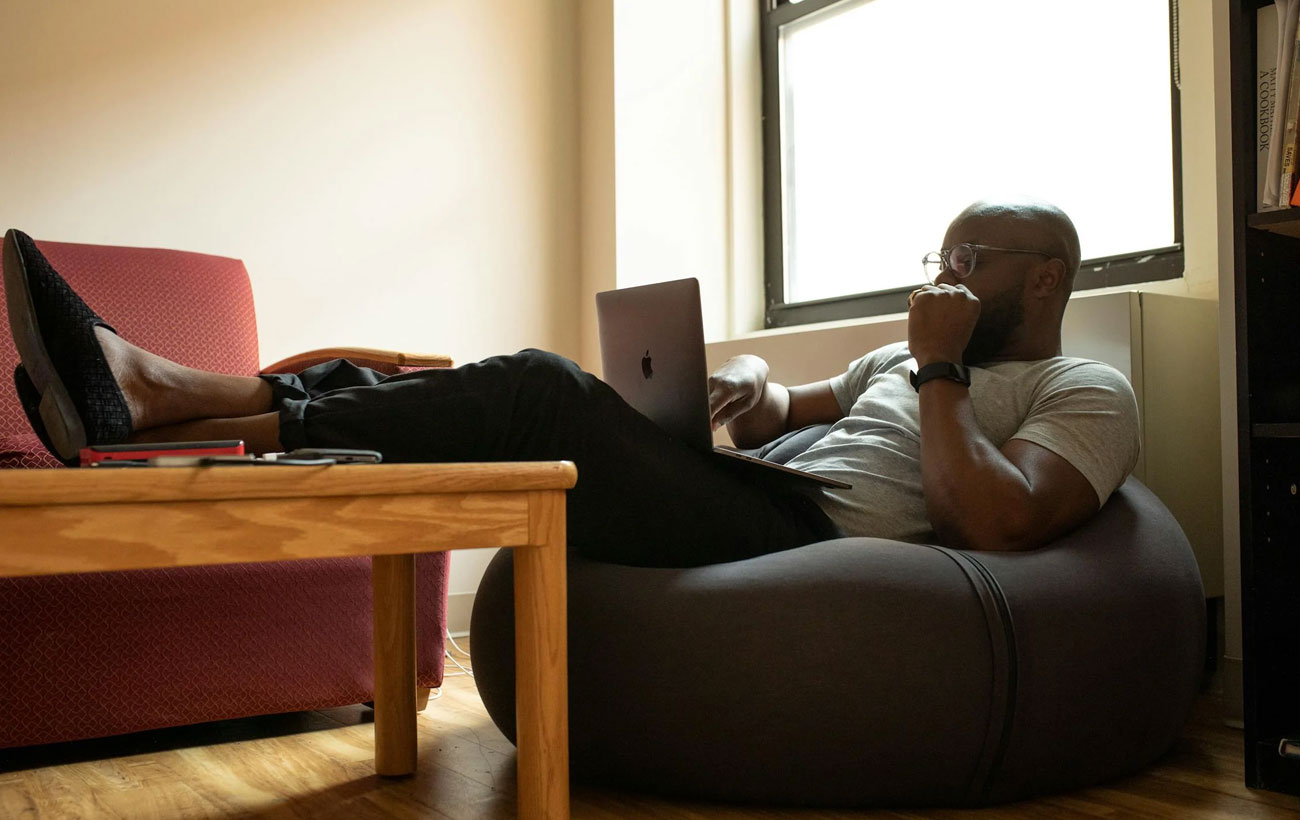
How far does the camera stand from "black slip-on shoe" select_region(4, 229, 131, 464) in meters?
1.18

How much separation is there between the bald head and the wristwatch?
1.01 feet

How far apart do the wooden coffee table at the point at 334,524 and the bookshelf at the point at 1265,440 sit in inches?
39.5

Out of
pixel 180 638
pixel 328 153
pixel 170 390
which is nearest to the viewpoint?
pixel 170 390

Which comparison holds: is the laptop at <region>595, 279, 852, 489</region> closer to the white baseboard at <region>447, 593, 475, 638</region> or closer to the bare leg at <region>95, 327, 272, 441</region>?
the bare leg at <region>95, 327, 272, 441</region>

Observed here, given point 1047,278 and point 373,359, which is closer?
point 1047,278

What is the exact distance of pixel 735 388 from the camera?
2.05m

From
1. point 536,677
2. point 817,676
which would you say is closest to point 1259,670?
point 817,676

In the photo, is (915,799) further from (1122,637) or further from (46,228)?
(46,228)

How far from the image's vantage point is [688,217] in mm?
3467

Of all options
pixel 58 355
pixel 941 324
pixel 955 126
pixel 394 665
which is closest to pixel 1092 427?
pixel 941 324

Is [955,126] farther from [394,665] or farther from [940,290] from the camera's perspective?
[394,665]

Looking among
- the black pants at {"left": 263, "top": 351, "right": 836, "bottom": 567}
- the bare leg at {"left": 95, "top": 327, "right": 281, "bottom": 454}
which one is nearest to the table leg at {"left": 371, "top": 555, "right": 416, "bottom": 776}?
the black pants at {"left": 263, "top": 351, "right": 836, "bottom": 567}

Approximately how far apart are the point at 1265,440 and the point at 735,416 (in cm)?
91

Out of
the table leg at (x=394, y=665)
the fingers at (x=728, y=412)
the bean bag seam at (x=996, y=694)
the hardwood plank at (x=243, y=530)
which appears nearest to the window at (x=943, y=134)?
the fingers at (x=728, y=412)
